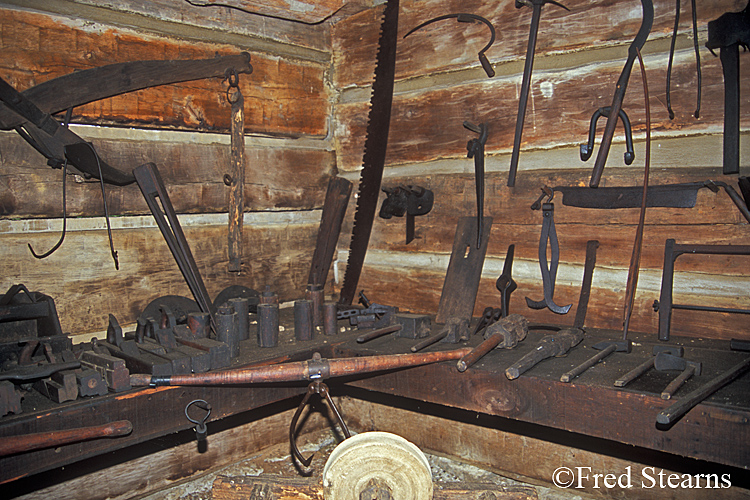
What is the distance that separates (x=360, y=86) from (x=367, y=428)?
6.80ft

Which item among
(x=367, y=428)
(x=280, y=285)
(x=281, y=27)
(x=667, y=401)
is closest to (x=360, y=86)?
(x=281, y=27)

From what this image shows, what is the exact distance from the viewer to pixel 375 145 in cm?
314

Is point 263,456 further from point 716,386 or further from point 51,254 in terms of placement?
point 716,386

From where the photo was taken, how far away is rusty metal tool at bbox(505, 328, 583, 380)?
6.00ft

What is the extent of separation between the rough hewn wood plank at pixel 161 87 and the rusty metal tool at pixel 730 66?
6.63 ft

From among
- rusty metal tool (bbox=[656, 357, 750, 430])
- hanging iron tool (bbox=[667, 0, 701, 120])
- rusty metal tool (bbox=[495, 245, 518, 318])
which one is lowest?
rusty metal tool (bbox=[656, 357, 750, 430])

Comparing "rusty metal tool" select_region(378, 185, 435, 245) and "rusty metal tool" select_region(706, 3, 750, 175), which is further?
"rusty metal tool" select_region(378, 185, 435, 245)

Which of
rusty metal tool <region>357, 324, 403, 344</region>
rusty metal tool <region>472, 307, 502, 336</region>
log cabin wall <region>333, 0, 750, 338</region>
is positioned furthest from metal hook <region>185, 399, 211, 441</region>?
log cabin wall <region>333, 0, 750, 338</region>

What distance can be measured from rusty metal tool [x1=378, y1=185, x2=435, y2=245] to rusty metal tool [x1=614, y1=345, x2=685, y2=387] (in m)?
1.34

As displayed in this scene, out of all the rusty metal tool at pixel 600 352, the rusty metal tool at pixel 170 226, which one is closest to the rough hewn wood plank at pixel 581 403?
the rusty metal tool at pixel 600 352

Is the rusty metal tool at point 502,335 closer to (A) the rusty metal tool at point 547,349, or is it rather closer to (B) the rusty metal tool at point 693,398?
(A) the rusty metal tool at point 547,349

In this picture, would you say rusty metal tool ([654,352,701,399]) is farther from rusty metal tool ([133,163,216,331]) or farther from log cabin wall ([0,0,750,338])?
rusty metal tool ([133,163,216,331])

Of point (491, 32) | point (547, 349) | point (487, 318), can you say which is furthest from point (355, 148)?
point (547, 349)

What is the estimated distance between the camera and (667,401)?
5.15 feet
